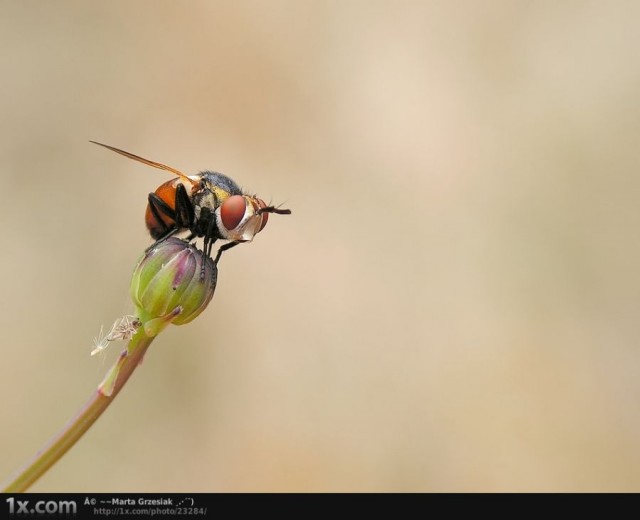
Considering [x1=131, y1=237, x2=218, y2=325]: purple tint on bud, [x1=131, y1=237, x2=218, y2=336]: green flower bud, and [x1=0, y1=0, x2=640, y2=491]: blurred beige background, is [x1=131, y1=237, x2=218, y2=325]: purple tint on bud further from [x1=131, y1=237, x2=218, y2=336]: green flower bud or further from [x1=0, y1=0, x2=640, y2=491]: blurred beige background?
[x1=0, y1=0, x2=640, y2=491]: blurred beige background

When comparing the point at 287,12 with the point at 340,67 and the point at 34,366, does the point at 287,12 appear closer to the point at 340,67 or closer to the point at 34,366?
the point at 340,67

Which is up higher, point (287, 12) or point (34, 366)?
point (287, 12)

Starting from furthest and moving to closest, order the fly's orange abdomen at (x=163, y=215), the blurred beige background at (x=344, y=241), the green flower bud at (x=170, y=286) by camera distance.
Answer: the blurred beige background at (x=344, y=241)
the fly's orange abdomen at (x=163, y=215)
the green flower bud at (x=170, y=286)
